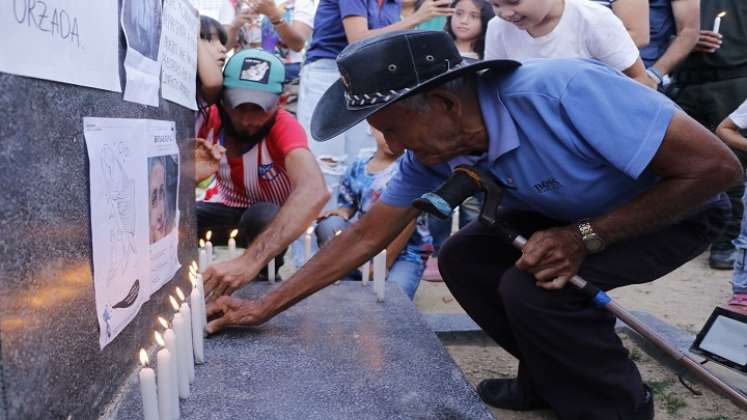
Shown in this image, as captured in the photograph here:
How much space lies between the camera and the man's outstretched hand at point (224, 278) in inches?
99.3

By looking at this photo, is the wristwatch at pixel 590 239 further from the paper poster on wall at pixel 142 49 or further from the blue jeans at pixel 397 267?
the blue jeans at pixel 397 267

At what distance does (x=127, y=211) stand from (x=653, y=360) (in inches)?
104

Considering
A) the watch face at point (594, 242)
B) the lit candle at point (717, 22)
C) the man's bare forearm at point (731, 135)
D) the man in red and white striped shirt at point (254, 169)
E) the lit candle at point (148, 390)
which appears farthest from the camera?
the lit candle at point (717, 22)

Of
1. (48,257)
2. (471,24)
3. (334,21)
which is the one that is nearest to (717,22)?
(471,24)

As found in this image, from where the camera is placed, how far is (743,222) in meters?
3.89

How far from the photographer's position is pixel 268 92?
10.3 ft

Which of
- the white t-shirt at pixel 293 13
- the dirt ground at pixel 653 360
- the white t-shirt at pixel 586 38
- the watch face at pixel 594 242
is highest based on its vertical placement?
the white t-shirt at pixel 293 13

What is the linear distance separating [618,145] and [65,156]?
4.82ft

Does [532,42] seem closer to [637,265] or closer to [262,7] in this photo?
[637,265]

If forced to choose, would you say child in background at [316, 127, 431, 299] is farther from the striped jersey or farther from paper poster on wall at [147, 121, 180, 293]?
paper poster on wall at [147, 121, 180, 293]

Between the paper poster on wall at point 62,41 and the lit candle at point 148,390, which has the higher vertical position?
the paper poster on wall at point 62,41

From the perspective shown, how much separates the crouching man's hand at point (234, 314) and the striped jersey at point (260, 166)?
1126mm

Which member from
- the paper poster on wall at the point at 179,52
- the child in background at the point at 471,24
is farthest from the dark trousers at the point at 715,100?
the paper poster on wall at the point at 179,52

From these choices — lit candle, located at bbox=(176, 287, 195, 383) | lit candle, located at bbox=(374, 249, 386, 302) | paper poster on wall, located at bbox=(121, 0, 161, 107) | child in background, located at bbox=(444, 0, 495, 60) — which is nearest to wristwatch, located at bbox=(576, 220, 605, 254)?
lit candle, located at bbox=(374, 249, 386, 302)
